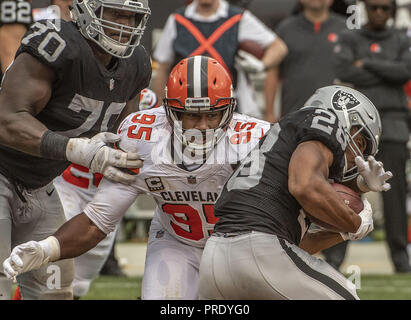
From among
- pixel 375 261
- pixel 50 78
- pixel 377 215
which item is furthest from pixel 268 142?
pixel 377 215

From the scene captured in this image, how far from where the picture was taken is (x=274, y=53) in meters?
7.14

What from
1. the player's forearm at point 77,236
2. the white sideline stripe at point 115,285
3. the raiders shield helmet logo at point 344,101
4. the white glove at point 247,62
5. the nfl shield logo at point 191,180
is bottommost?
the white sideline stripe at point 115,285

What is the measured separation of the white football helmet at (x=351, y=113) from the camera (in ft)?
12.6

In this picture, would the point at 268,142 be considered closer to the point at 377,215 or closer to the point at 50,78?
the point at 50,78

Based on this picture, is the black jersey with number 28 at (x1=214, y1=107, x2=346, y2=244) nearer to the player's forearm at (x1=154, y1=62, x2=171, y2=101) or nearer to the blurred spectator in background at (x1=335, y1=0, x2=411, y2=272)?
the player's forearm at (x1=154, y1=62, x2=171, y2=101)

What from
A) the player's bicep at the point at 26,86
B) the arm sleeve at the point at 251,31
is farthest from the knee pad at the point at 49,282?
the arm sleeve at the point at 251,31

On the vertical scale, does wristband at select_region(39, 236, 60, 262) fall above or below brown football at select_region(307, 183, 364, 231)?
below

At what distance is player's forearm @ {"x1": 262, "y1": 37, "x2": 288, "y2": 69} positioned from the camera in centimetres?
707

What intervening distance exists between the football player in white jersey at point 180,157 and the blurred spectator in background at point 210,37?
7.33 ft

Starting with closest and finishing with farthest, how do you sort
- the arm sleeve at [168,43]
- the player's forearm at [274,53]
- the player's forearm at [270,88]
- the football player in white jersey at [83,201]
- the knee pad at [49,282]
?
the knee pad at [49,282], the football player in white jersey at [83,201], the arm sleeve at [168,43], the player's forearm at [274,53], the player's forearm at [270,88]

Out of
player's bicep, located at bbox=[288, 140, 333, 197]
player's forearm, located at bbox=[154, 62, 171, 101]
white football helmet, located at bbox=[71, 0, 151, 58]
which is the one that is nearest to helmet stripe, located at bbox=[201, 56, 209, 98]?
white football helmet, located at bbox=[71, 0, 151, 58]

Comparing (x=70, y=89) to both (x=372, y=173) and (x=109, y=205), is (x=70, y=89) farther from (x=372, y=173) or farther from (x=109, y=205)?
(x=372, y=173)

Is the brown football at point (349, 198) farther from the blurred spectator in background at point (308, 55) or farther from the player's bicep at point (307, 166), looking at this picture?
the blurred spectator in background at point (308, 55)

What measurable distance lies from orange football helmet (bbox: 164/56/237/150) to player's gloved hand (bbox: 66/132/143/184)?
0.27 metres
